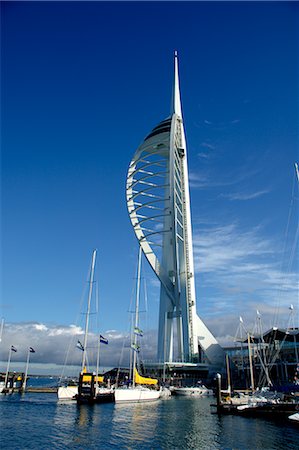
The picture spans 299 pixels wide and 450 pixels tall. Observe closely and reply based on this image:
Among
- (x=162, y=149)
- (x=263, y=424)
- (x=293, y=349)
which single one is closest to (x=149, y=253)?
(x=162, y=149)

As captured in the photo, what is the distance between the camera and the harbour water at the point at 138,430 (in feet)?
61.5

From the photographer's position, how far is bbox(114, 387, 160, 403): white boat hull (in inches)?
1356

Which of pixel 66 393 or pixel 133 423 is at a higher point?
pixel 66 393

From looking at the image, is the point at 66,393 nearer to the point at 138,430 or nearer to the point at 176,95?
the point at 138,430

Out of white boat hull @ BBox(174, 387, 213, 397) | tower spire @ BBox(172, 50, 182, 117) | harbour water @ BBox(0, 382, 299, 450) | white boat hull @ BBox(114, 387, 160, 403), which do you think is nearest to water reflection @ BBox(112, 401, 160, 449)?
harbour water @ BBox(0, 382, 299, 450)

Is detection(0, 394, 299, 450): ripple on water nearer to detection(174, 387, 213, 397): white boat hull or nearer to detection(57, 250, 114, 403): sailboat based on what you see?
detection(57, 250, 114, 403): sailboat

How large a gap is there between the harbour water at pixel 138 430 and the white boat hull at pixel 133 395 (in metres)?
3.02

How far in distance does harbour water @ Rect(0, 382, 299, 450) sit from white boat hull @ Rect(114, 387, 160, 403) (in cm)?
302

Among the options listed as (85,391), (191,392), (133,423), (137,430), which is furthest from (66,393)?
(191,392)

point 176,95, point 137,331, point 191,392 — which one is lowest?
point 191,392

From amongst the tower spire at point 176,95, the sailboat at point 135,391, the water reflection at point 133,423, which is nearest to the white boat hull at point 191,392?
the sailboat at point 135,391

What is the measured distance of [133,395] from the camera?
3594 centimetres

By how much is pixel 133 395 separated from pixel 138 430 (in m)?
14.4

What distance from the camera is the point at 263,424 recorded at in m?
24.5
